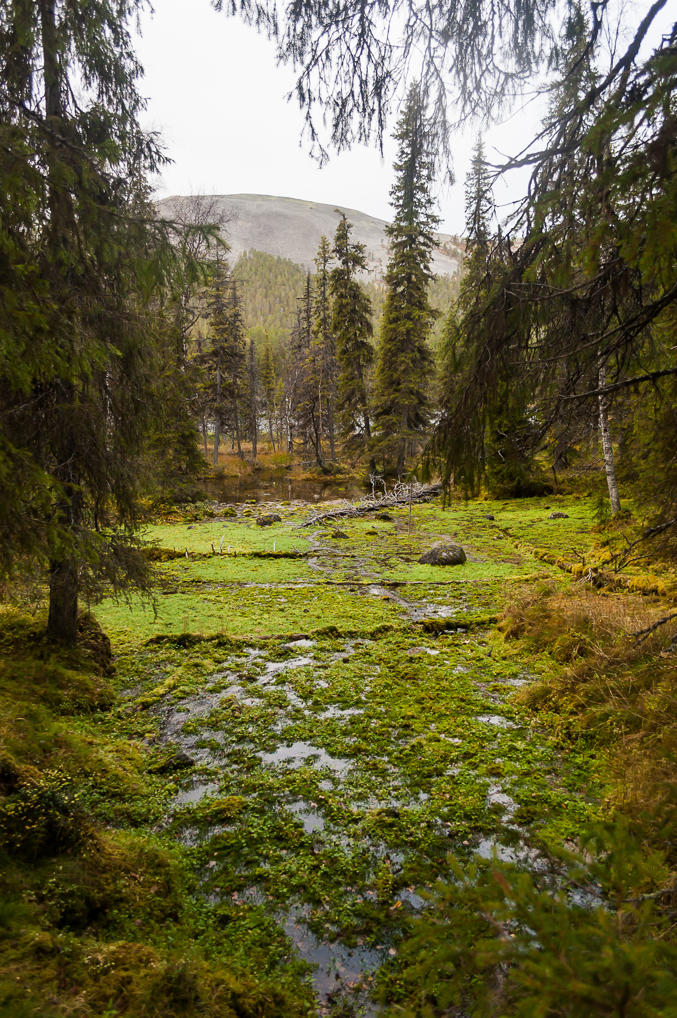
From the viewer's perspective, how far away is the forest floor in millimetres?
2494

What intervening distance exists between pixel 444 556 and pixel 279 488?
1930 centimetres

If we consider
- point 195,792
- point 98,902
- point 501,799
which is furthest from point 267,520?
point 98,902

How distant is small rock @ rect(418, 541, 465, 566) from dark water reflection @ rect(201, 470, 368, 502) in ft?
43.1

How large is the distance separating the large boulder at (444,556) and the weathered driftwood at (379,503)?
5.97 m

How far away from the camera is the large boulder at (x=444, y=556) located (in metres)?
12.0

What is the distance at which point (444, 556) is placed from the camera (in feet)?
39.6

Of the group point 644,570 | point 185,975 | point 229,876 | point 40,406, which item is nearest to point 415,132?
point 40,406

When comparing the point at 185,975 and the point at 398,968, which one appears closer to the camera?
the point at 185,975

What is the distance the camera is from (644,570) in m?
9.08

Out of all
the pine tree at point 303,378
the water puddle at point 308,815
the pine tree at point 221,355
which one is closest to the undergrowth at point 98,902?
the water puddle at point 308,815

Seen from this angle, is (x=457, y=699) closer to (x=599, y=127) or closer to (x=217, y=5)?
(x=599, y=127)

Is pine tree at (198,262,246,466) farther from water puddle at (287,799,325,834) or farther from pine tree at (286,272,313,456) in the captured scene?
water puddle at (287,799,325,834)

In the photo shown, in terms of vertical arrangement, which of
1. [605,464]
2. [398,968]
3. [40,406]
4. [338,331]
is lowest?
[398,968]

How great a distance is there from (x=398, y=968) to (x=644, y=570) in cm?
846
